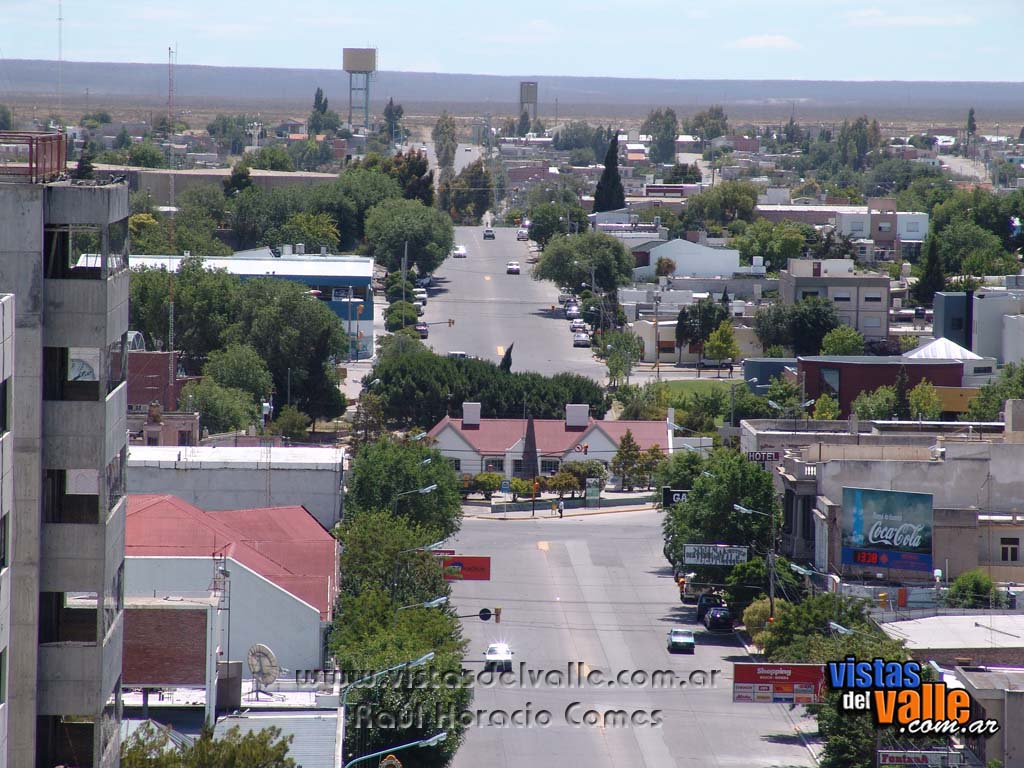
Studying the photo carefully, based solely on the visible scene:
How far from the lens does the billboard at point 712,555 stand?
49.2 meters

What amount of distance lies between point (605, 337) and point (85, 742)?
79.4m

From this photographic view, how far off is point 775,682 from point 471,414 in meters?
38.0

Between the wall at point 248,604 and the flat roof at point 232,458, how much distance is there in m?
11.6

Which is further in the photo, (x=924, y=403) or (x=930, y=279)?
(x=930, y=279)

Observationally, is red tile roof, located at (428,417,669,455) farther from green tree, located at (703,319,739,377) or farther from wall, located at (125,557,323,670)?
wall, located at (125,557,323,670)

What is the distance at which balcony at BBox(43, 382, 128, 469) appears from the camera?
19406mm

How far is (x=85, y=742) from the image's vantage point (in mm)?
19719

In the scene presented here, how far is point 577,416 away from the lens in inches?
2938

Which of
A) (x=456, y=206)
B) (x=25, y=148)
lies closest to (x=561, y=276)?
(x=456, y=206)

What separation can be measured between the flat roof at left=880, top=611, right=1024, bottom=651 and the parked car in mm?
6199

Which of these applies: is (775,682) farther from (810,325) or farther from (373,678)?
(810,325)

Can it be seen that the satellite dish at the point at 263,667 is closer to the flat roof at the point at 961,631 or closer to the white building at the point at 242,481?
the flat roof at the point at 961,631

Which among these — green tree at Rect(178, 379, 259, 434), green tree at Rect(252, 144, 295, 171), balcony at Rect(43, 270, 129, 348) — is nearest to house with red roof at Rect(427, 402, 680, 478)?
green tree at Rect(178, 379, 259, 434)

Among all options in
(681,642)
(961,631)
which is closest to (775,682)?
(961,631)
